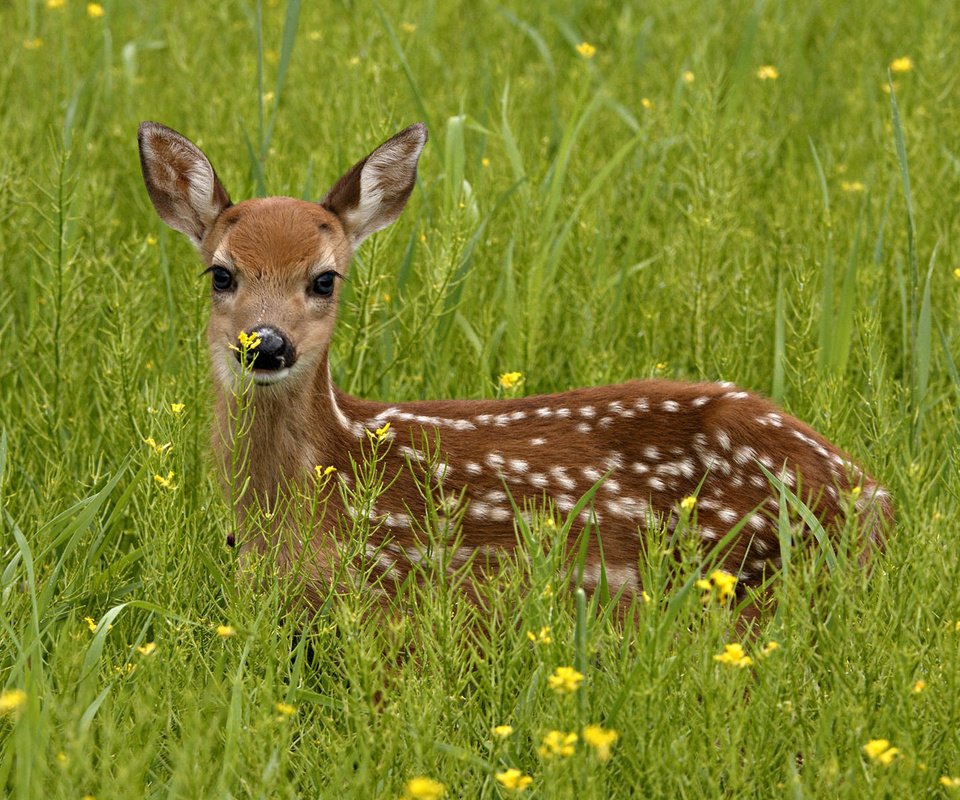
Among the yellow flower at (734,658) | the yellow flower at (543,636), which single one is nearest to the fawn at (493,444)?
the yellow flower at (543,636)

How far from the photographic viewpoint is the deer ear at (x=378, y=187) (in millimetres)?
4312

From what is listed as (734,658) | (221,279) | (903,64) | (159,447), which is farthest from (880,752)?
(903,64)

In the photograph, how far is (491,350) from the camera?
4871mm

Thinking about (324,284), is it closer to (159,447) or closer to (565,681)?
(159,447)

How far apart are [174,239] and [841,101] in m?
3.21

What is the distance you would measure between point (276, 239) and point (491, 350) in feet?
3.42

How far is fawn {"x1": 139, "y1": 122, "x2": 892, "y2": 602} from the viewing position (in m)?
3.95

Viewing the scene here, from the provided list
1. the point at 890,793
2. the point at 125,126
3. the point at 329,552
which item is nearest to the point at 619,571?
the point at 329,552

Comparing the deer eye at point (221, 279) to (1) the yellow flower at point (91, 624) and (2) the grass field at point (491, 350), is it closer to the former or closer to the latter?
(2) the grass field at point (491, 350)

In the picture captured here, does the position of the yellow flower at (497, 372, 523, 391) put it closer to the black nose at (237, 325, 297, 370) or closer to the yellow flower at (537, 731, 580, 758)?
the black nose at (237, 325, 297, 370)

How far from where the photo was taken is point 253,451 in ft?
13.3

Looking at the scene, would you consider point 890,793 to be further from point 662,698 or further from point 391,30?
point 391,30

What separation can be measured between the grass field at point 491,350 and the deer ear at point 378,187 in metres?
0.20

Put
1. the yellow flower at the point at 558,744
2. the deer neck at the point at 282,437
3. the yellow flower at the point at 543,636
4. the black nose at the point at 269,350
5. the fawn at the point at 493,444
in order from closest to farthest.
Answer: the yellow flower at the point at 558,744 < the yellow flower at the point at 543,636 < the black nose at the point at 269,350 < the fawn at the point at 493,444 < the deer neck at the point at 282,437
